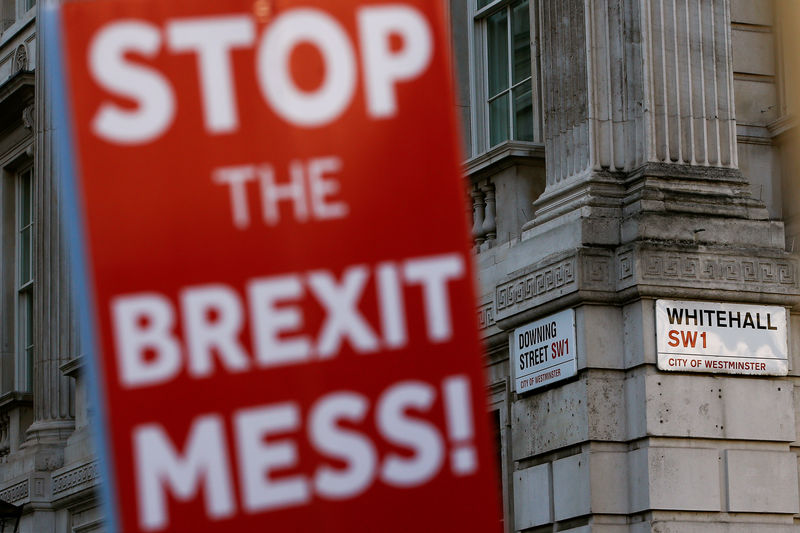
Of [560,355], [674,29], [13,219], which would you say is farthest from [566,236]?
[13,219]

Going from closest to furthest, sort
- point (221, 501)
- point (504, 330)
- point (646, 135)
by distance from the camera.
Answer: point (221, 501), point (646, 135), point (504, 330)

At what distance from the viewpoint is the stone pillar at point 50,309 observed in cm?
2153

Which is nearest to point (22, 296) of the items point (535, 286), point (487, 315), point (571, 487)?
point (487, 315)

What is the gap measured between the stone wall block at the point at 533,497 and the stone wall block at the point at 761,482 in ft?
4.30

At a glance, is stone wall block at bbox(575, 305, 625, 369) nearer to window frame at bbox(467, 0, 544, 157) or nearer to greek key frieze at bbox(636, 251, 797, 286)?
greek key frieze at bbox(636, 251, 797, 286)

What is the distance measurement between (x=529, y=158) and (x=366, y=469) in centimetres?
985

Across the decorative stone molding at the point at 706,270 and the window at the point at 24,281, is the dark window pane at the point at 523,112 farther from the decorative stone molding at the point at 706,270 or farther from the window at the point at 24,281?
the window at the point at 24,281

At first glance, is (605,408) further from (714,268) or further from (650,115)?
(650,115)

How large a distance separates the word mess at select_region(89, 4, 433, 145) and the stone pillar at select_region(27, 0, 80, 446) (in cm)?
1719

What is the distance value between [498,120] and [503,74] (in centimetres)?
39

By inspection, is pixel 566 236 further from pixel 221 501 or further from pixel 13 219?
pixel 13 219

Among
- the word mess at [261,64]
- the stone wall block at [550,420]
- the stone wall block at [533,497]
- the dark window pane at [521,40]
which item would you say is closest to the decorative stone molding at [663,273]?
the stone wall block at [550,420]

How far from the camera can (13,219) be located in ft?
80.3

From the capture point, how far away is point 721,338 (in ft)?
39.9
